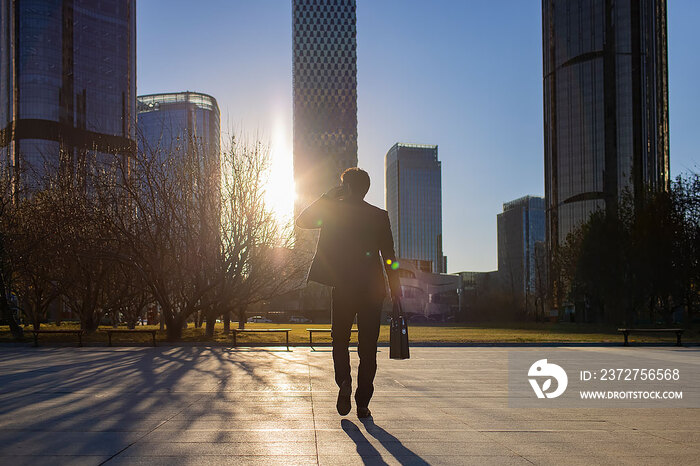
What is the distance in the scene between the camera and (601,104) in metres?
113

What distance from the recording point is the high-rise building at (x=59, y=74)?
117m

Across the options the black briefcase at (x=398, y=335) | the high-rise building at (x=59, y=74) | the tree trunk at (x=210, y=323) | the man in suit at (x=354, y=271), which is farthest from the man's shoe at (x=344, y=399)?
the high-rise building at (x=59, y=74)

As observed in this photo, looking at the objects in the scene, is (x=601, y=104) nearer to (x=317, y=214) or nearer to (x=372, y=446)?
(x=317, y=214)

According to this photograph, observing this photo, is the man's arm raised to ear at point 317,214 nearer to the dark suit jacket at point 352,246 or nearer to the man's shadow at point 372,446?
the dark suit jacket at point 352,246

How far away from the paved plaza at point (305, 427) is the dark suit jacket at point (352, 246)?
3.83ft

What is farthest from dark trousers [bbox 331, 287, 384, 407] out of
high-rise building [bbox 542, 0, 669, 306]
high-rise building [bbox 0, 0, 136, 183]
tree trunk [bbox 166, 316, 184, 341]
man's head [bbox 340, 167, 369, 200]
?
high-rise building [bbox 0, 0, 136, 183]

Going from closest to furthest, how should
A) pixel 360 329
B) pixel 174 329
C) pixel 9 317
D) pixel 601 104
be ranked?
pixel 360 329 → pixel 9 317 → pixel 174 329 → pixel 601 104

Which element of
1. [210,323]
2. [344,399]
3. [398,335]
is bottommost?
[210,323]

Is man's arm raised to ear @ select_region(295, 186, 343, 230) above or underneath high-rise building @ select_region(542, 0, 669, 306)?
underneath

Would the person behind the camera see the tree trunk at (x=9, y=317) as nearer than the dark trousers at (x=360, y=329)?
No

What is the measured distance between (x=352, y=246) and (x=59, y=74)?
5069 inches

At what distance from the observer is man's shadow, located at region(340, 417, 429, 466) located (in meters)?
3.95

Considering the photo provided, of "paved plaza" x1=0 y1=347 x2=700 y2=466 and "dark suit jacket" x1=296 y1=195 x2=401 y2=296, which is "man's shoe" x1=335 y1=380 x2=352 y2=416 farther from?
"dark suit jacket" x1=296 y1=195 x2=401 y2=296

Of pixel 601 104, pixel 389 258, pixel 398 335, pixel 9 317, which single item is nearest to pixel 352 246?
pixel 389 258
